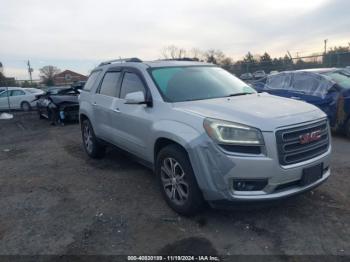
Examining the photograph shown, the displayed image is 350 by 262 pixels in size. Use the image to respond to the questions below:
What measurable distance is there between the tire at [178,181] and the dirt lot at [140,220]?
6.8 inches

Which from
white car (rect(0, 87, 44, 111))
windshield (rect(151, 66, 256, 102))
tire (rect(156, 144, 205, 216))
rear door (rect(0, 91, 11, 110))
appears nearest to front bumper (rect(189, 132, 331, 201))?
tire (rect(156, 144, 205, 216))

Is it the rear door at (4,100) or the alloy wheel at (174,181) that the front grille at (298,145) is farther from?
the rear door at (4,100)

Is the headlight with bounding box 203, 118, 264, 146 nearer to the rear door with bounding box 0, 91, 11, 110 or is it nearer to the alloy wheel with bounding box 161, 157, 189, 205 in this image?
the alloy wheel with bounding box 161, 157, 189, 205

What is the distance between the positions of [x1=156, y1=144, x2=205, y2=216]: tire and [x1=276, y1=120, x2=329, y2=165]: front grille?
982 millimetres

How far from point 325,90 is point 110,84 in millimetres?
4892

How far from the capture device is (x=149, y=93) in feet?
15.0

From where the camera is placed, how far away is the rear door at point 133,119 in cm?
458

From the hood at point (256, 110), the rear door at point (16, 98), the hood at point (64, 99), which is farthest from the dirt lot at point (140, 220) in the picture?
the rear door at point (16, 98)

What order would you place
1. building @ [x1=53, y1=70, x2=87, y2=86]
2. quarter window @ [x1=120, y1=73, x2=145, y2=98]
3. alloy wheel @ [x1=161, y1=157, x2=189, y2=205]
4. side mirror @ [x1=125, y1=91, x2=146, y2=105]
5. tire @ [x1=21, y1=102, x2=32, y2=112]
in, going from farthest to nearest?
building @ [x1=53, y1=70, x2=87, y2=86] < tire @ [x1=21, y1=102, x2=32, y2=112] < quarter window @ [x1=120, y1=73, x2=145, y2=98] < side mirror @ [x1=125, y1=91, x2=146, y2=105] < alloy wheel @ [x1=161, y1=157, x2=189, y2=205]

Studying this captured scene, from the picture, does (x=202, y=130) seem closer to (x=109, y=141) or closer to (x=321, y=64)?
(x=109, y=141)

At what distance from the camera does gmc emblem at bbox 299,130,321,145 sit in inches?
141

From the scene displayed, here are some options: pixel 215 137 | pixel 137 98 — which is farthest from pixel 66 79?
pixel 215 137

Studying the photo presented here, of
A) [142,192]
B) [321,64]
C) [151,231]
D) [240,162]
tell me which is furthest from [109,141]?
[321,64]

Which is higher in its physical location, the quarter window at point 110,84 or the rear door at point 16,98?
the quarter window at point 110,84
